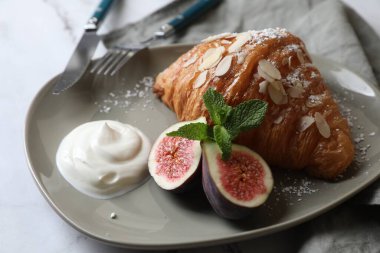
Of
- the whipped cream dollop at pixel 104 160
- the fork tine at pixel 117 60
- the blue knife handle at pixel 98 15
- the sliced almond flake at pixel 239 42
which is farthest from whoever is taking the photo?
the blue knife handle at pixel 98 15

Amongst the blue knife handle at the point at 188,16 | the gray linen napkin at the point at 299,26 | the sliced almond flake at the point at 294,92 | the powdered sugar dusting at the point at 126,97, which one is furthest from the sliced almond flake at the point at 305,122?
the blue knife handle at the point at 188,16

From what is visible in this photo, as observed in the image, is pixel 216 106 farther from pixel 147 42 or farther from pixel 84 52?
pixel 147 42

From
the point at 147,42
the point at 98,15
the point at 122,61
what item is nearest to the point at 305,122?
the point at 122,61

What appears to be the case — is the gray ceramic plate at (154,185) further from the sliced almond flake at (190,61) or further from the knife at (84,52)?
the sliced almond flake at (190,61)

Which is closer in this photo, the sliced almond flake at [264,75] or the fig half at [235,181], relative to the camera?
the fig half at [235,181]

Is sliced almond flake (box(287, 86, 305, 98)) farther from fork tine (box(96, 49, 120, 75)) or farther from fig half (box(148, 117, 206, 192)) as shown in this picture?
fork tine (box(96, 49, 120, 75))

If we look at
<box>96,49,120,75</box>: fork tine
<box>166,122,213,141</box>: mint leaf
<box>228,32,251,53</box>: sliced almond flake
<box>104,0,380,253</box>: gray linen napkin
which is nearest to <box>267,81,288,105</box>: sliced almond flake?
<box>228,32,251,53</box>: sliced almond flake
